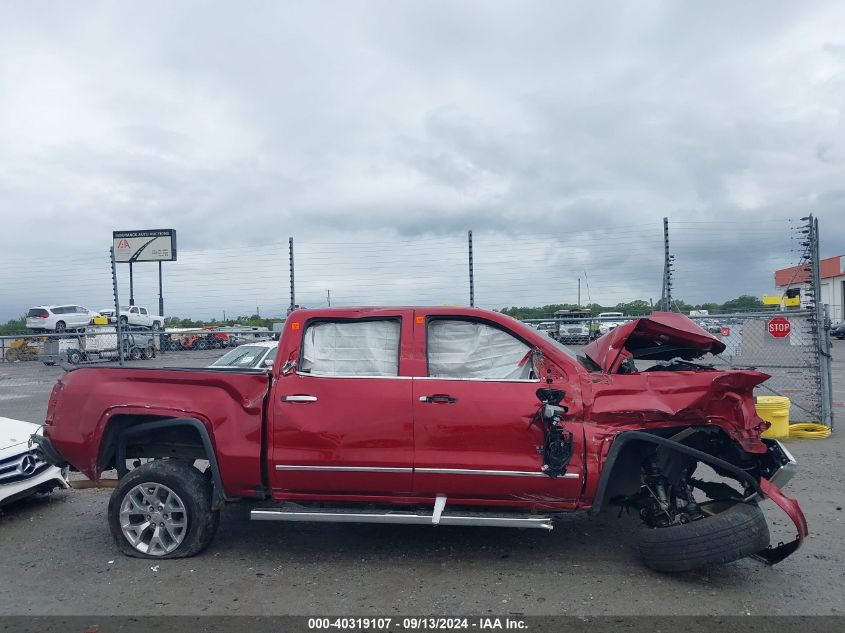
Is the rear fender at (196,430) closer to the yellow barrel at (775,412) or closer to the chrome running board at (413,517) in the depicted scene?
the chrome running board at (413,517)

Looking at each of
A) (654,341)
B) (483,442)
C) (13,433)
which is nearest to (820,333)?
(654,341)

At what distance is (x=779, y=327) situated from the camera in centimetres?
1023

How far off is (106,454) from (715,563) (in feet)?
14.6

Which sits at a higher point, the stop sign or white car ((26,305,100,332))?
white car ((26,305,100,332))

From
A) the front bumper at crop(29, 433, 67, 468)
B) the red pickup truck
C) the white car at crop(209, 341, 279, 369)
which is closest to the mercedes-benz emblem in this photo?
the front bumper at crop(29, 433, 67, 468)

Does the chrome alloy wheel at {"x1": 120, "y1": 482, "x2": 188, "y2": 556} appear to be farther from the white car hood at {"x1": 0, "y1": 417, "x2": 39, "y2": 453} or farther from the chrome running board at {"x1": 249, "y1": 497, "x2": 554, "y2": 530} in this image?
the white car hood at {"x1": 0, "y1": 417, "x2": 39, "y2": 453}

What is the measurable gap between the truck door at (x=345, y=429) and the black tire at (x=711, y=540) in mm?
1758

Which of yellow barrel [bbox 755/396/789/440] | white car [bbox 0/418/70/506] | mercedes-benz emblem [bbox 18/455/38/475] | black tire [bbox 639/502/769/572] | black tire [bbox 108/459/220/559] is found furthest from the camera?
yellow barrel [bbox 755/396/789/440]

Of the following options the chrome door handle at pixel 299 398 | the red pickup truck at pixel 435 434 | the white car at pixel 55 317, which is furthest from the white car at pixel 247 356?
the white car at pixel 55 317

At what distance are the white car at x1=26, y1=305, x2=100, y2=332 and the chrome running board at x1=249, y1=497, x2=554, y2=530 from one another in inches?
1327

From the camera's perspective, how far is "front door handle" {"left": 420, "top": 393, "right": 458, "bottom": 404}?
16.7 feet

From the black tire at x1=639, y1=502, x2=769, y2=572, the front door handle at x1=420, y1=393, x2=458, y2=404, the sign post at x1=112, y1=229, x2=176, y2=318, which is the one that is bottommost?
the black tire at x1=639, y1=502, x2=769, y2=572

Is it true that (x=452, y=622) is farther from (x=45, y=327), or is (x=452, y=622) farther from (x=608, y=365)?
(x=45, y=327)

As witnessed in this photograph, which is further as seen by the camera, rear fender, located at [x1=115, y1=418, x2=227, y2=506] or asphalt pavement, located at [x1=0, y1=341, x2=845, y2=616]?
rear fender, located at [x1=115, y1=418, x2=227, y2=506]
